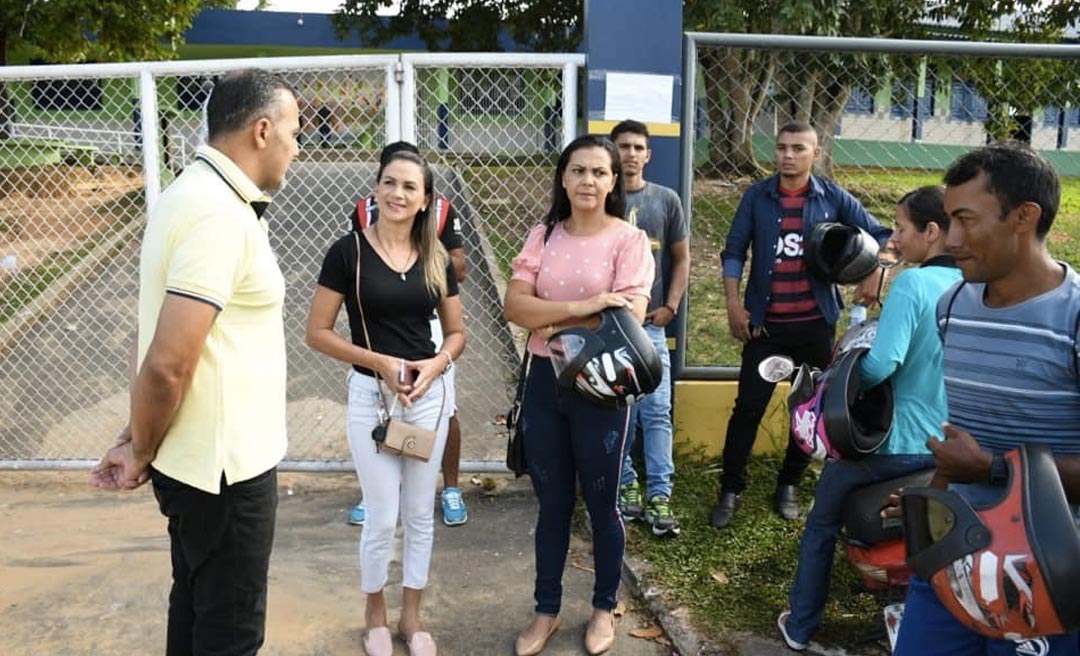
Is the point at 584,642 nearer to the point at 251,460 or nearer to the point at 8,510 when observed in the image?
the point at 251,460

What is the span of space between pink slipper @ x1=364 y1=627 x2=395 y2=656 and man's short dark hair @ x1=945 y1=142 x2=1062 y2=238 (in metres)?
2.60

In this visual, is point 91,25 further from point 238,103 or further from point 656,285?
point 238,103

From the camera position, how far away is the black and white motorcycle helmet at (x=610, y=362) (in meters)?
3.19

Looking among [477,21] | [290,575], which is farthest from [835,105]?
[290,575]

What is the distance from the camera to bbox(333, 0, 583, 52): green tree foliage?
57.7 ft

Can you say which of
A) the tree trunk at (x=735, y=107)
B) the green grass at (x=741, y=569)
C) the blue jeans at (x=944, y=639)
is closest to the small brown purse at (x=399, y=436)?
the green grass at (x=741, y=569)

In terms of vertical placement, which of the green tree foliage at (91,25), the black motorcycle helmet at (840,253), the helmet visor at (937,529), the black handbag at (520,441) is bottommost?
the black handbag at (520,441)

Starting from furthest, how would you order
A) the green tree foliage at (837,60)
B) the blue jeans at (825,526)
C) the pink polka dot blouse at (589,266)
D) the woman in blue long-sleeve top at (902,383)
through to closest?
the green tree foliage at (837,60)
the pink polka dot blouse at (589,266)
the blue jeans at (825,526)
the woman in blue long-sleeve top at (902,383)

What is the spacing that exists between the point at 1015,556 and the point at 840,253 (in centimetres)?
244

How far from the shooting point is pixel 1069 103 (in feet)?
22.1

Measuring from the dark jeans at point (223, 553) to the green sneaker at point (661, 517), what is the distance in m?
2.29

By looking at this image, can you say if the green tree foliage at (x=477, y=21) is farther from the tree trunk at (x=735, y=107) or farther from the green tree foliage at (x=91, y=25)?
the tree trunk at (x=735, y=107)

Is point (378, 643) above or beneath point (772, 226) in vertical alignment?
beneath

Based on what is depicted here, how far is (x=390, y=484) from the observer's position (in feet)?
11.5
